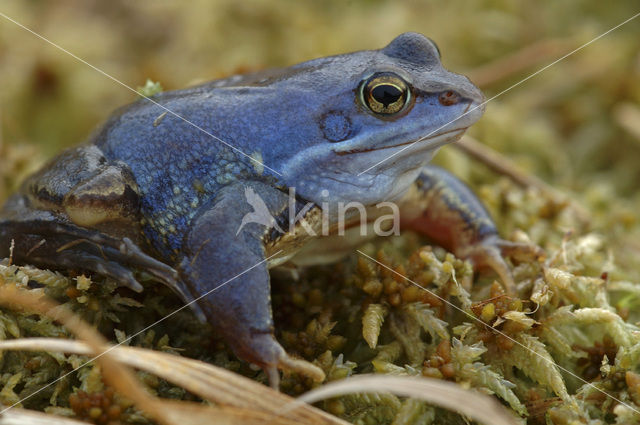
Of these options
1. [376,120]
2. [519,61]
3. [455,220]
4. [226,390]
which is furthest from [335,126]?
[519,61]

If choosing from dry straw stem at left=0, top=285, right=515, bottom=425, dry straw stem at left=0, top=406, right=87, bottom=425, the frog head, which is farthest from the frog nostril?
dry straw stem at left=0, top=406, right=87, bottom=425

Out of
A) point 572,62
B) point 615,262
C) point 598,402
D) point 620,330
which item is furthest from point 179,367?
point 572,62

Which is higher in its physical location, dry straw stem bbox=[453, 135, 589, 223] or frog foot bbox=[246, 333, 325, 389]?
dry straw stem bbox=[453, 135, 589, 223]

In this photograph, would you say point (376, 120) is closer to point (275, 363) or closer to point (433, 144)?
point (433, 144)

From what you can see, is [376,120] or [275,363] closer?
[275,363]

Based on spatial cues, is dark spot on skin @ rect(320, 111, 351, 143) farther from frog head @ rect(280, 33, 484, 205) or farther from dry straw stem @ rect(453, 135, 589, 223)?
dry straw stem @ rect(453, 135, 589, 223)

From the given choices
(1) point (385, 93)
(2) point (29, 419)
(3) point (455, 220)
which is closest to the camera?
(2) point (29, 419)
